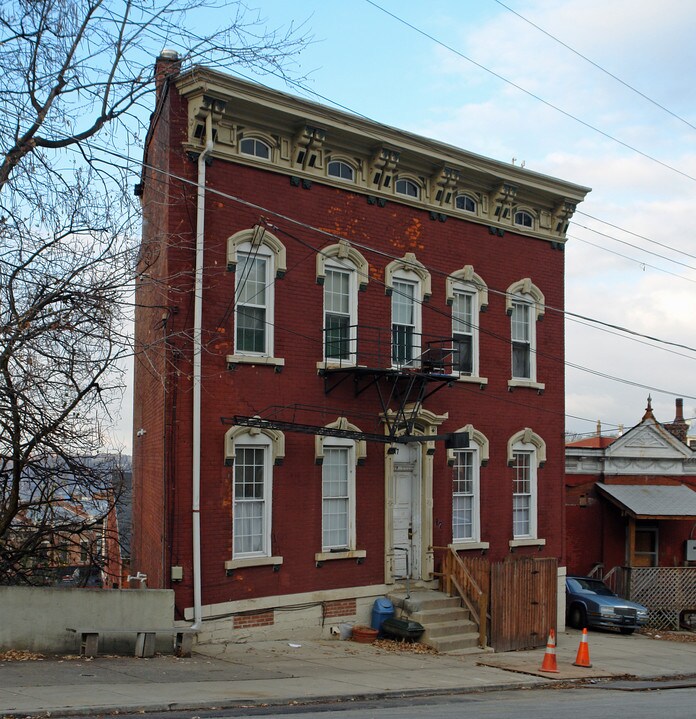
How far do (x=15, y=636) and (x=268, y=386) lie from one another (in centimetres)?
615

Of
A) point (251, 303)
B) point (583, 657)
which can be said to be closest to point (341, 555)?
point (583, 657)

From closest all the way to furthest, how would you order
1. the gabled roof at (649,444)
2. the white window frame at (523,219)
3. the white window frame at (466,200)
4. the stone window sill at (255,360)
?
the stone window sill at (255,360) → the white window frame at (466,200) → the white window frame at (523,219) → the gabled roof at (649,444)

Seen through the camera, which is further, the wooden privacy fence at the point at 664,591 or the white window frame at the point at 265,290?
the wooden privacy fence at the point at 664,591

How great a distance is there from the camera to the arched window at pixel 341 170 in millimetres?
19034

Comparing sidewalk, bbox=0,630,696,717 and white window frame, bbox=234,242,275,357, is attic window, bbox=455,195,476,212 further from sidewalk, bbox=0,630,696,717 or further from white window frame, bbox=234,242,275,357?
sidewalk, bbox=0,630,696,717

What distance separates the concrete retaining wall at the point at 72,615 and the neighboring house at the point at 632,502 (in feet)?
53.4

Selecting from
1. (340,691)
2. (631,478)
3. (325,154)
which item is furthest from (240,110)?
(631,478)

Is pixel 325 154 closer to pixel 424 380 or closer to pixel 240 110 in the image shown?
pixel 240 110

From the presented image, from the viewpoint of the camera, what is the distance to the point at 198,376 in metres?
16.5

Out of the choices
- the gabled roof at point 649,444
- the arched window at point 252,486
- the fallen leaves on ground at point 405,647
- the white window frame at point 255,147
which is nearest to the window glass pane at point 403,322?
the arched window at point 252,486

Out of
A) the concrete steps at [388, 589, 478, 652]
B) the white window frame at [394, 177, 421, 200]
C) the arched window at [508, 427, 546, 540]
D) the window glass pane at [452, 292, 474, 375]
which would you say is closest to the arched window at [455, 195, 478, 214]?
the white window frame at [394, 177, 421, 200]

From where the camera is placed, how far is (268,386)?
57.9 feet

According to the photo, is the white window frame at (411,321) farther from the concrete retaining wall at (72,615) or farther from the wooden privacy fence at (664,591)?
the wooden privacy fence at (664,591)

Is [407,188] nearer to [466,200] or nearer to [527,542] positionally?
[466,200]
